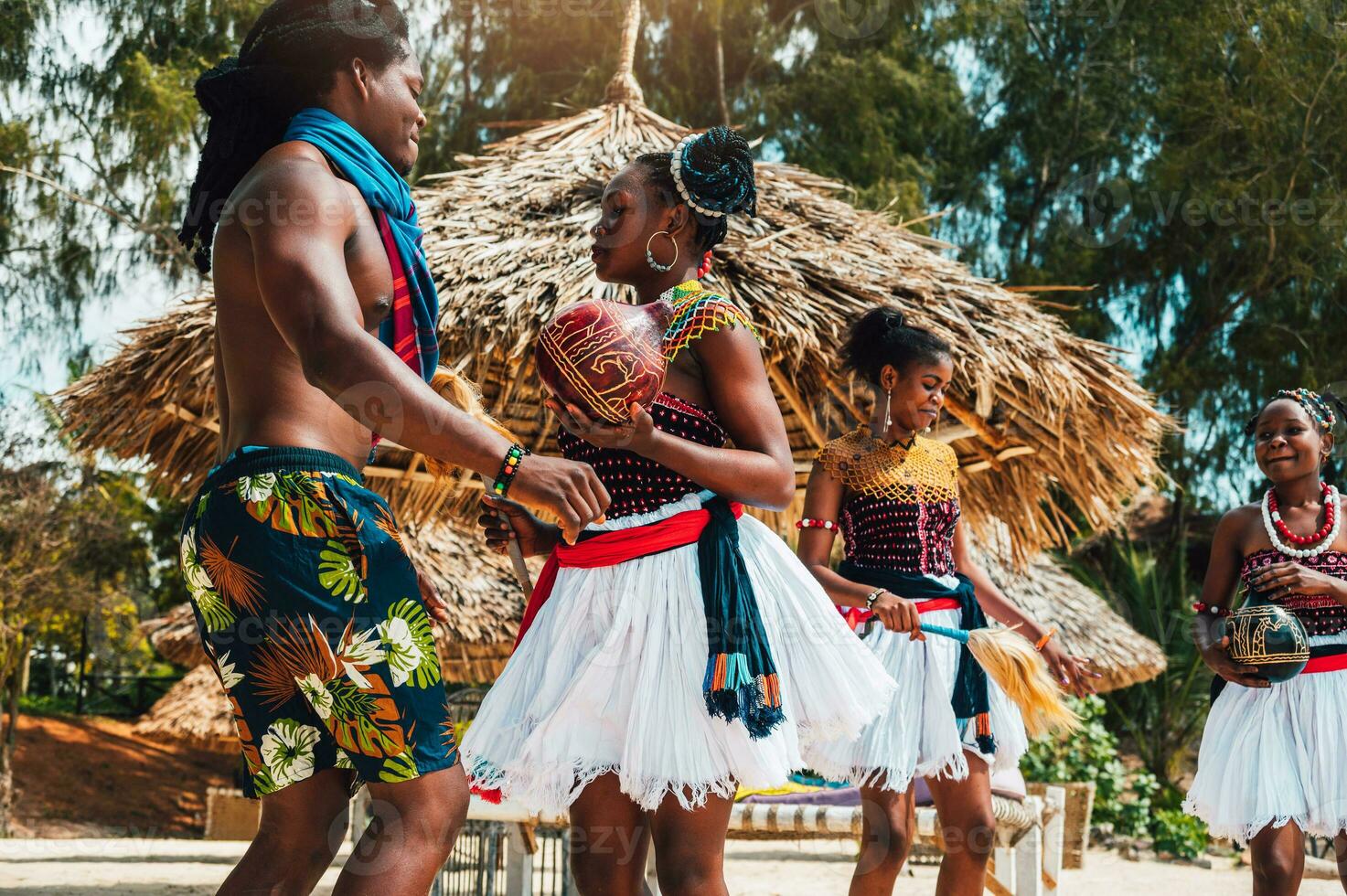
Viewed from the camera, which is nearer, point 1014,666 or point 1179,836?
point 1014,666

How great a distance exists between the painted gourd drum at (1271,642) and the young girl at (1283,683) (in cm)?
7

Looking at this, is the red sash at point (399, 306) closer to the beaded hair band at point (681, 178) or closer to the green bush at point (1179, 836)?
the beaded hair band at point (681, 178)

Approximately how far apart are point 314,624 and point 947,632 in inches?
95.8

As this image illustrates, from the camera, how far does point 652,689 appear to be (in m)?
2.66

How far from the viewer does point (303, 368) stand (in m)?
2.06

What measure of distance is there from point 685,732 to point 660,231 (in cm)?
116

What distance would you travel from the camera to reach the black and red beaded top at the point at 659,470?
9.29ft

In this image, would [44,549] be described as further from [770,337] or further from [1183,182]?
[1183,182]

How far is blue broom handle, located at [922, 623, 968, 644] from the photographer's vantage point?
399 centimetres

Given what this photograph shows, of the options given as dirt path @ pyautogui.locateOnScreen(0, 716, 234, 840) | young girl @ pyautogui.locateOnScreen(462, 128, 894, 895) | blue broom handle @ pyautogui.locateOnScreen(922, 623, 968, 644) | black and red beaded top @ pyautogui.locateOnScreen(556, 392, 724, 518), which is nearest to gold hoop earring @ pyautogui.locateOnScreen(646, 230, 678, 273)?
young girl @ pyautogui.locateOnScreen(462, 128, 894, 895)

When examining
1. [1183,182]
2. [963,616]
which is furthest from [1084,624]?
[963,616]

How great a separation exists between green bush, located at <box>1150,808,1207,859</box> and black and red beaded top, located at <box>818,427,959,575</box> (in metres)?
8.41

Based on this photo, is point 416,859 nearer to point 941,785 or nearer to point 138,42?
point 941,785

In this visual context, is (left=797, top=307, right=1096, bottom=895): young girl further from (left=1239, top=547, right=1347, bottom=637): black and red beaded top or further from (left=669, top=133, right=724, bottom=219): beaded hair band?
(left=669, top=133, right=724, bottom=219): beaded hair band
